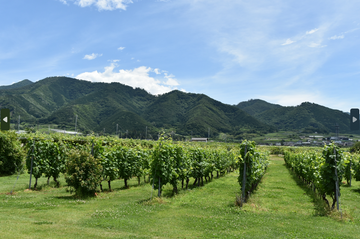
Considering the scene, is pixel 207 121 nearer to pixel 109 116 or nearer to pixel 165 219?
pixel 109 116

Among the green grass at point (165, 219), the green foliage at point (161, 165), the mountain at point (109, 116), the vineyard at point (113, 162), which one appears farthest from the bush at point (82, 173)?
the mountain at point (109, 116)

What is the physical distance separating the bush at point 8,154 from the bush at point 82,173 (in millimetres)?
11887

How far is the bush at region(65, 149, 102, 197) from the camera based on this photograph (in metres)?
12.3

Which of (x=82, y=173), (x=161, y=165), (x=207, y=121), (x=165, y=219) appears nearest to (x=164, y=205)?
(x=161, y=165)

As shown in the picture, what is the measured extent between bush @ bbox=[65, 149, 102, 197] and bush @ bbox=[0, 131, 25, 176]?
11887mm

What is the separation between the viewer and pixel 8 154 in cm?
2102

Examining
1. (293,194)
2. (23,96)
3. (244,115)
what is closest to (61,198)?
(293,194)

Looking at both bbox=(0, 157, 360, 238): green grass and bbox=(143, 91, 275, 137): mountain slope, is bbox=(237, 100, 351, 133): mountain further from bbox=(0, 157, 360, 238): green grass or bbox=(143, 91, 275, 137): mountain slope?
bbox=(0, 157, 360, 238): green grass

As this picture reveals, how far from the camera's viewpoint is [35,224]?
7.54 meters

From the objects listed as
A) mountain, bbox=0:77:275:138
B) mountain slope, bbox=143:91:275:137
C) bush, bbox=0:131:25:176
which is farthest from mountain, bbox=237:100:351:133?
bush, bbox=0:131:25:176

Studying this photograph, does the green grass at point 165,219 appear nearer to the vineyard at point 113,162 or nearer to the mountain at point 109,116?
the vineyard at point 113,162

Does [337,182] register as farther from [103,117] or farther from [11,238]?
[103,117]

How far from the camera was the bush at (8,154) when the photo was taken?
68.6 feet

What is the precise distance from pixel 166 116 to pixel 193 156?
577 ft
